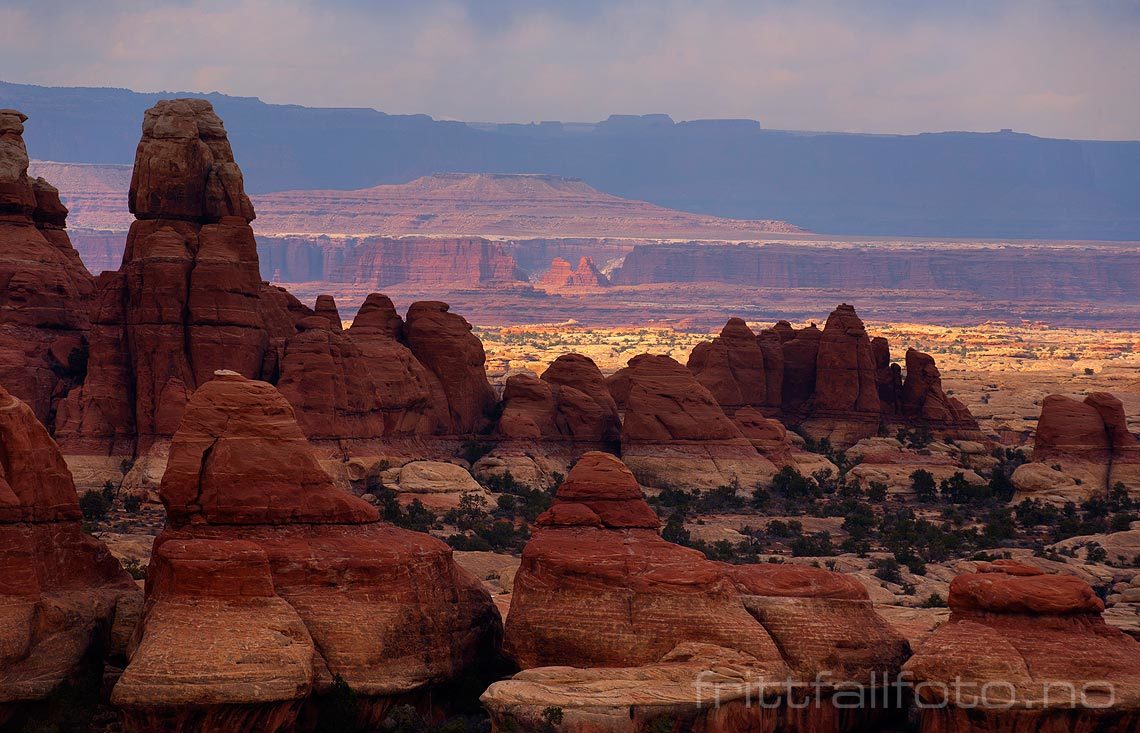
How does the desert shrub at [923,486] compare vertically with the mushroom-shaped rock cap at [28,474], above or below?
below

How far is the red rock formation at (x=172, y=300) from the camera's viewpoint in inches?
2835

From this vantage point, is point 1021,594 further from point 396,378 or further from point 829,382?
point 829,382

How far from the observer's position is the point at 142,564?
172 ft

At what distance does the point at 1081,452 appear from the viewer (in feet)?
268

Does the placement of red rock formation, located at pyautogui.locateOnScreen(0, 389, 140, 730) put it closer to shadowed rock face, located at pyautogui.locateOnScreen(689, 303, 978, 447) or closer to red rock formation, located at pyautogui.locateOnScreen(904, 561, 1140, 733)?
red rock formation, located at pyautogui.locateOnScreen(904, 561, 1140, 733)

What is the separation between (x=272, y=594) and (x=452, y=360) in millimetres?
49919

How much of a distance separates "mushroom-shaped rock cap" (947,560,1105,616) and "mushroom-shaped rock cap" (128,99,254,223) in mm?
43454

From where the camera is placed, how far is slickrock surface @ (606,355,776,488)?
8369 centimetres

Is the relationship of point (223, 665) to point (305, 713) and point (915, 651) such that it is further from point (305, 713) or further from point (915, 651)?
point (915, 651)

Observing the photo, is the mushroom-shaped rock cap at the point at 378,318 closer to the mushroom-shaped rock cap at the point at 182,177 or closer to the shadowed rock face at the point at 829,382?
the mushroom-shaped rock cap at the point at 182,177

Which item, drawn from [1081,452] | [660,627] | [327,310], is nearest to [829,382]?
[1081,452]

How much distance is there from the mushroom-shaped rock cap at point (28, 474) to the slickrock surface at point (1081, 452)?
158ft

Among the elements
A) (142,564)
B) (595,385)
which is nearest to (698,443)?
(595,385)

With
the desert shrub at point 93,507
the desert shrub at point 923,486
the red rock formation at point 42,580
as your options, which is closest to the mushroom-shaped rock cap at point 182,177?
the desert shrub at point 93,507
